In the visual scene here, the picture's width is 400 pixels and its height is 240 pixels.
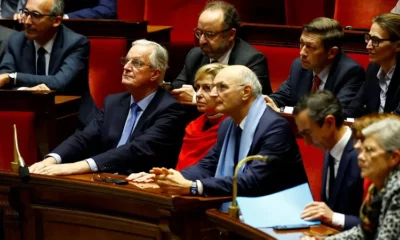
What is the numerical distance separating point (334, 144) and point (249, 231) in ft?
1.08

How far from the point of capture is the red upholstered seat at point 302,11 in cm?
377

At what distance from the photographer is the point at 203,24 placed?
311 centimetres

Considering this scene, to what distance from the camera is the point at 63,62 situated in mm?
3260

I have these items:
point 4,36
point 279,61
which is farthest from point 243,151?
point 4,36

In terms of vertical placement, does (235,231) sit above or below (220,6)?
below

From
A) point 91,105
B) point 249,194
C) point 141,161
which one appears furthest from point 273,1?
point 249,194

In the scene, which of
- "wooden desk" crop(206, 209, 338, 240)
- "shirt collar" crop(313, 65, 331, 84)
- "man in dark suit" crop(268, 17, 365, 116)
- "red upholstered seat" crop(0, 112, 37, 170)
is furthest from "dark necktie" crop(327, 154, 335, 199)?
"red upholstered seat" crop(0, 112, 37, 170)

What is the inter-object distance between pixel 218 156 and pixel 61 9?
3.56ft

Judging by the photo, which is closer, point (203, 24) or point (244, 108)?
point (244, 108)

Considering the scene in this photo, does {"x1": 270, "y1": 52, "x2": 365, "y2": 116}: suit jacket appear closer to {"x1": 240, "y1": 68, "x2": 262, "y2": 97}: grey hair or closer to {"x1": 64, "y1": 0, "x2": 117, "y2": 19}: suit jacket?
{"x1": 240, "y1": 68, "x2": 262, "y2": 97}: grey hair

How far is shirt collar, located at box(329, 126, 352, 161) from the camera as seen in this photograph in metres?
2.14

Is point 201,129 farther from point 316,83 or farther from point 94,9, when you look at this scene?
point 94,9

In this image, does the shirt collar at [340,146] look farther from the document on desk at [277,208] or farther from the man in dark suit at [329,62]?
the man in dark suit at [329,62]

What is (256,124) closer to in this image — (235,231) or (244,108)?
(244,108)
